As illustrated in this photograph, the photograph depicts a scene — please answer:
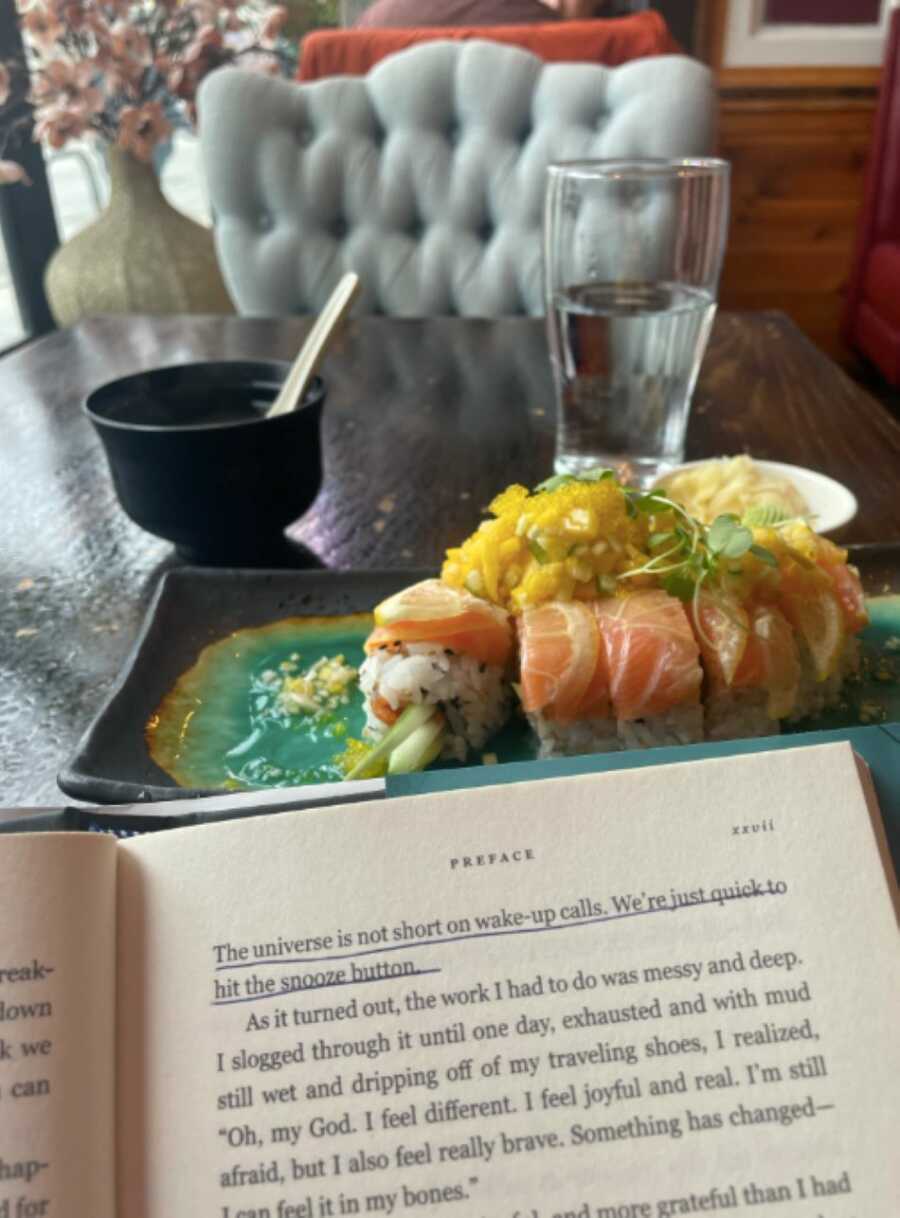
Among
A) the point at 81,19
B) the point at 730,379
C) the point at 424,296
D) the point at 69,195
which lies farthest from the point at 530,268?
the point at 69,195

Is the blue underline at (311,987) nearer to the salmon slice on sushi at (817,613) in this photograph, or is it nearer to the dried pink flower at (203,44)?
the salmon slice on sushi at (817,613)

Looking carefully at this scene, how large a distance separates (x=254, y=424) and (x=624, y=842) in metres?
0.43

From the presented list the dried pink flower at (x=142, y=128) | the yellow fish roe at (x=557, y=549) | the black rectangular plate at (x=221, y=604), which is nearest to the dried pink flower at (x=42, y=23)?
the dried pink flower at (x=142, y=128)

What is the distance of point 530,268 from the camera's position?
5.26 feet

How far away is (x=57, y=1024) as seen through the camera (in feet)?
0.95

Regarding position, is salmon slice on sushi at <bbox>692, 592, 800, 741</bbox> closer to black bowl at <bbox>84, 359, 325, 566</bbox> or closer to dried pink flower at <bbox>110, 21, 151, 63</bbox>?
black bowl at <bbox>84, 359, 325, 566</bbox>

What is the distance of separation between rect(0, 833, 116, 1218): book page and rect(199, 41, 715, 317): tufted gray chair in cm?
142

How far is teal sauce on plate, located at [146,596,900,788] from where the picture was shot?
20.4 inches

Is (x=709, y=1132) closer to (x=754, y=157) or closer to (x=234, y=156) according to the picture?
(x=234, y=156)

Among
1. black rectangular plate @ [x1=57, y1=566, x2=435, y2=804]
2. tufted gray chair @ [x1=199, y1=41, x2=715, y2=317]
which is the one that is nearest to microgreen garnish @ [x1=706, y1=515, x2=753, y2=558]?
black rectangular plate @ [x1=57, y1=566, x2=435, y2=804]

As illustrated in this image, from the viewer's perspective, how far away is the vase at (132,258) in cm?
181

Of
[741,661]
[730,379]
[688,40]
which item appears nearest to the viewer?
[741,661]

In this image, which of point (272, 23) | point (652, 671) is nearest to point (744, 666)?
point (652, 671)

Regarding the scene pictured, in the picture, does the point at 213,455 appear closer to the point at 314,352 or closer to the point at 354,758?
the point at 314,352
